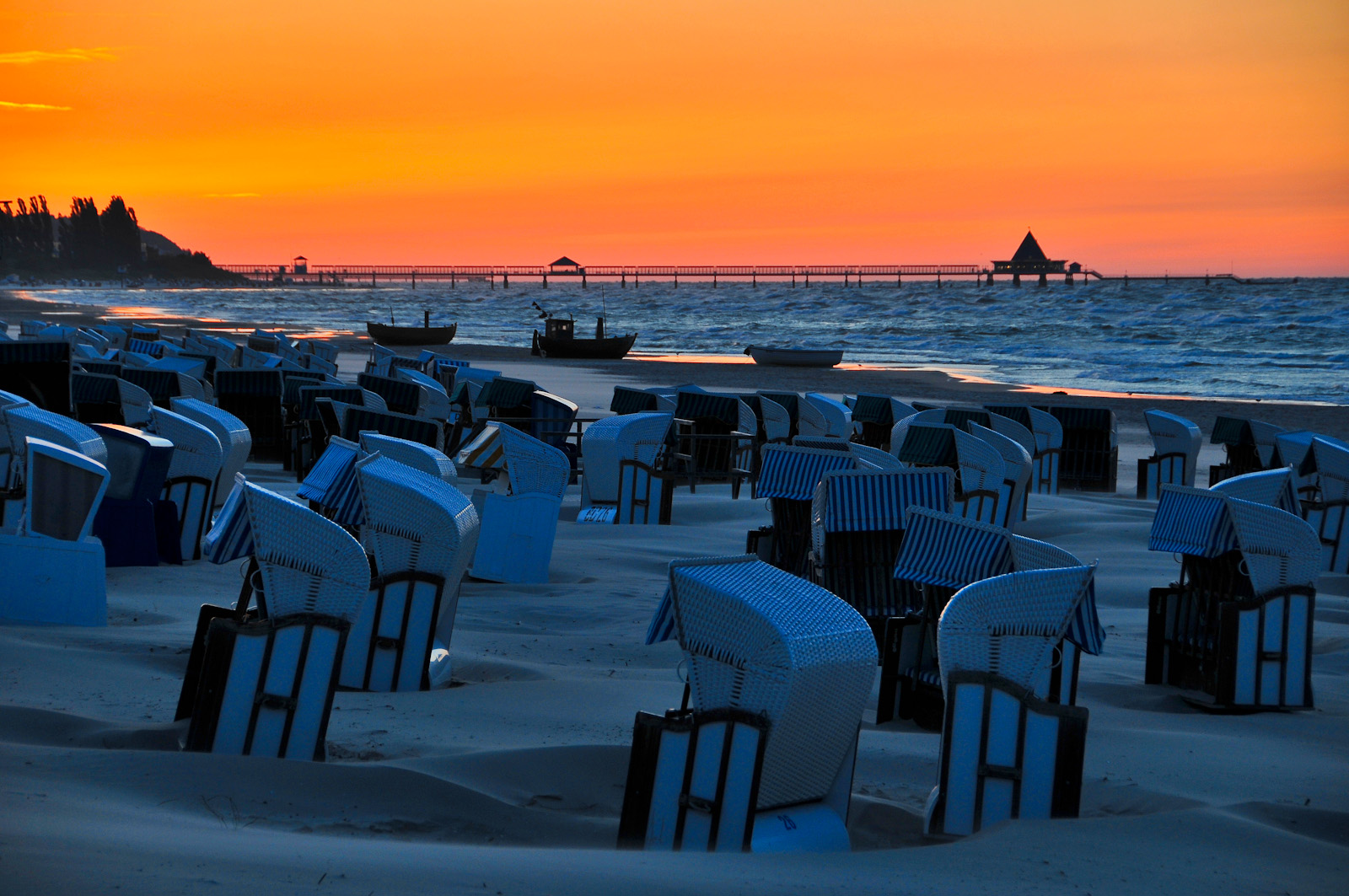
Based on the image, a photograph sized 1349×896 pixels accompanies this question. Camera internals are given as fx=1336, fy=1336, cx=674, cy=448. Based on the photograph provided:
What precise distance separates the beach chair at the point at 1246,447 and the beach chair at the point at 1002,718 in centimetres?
1129

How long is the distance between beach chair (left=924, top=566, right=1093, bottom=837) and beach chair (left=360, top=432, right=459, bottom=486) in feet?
11.8

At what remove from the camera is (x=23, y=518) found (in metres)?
6.68

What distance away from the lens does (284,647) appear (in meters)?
4.82

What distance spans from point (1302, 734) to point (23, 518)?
6339 mm

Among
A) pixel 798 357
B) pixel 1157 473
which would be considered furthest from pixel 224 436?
pixel 798 357

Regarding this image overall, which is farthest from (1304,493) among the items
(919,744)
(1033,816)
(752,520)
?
(1033,816)

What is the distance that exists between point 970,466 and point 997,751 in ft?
20.6

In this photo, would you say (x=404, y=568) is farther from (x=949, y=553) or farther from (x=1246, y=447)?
(x=1246, y=447)

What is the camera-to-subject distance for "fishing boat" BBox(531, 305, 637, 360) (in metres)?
48.9

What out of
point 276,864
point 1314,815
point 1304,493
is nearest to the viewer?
point 276,864

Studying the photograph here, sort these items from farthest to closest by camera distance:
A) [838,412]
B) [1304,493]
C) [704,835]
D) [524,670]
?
1. [838,412]
2. [1304,493]
3. [524,670]
4. [704,835]

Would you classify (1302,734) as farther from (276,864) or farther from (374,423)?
(374,423)

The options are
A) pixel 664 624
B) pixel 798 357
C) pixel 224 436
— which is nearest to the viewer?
pixel 664 624

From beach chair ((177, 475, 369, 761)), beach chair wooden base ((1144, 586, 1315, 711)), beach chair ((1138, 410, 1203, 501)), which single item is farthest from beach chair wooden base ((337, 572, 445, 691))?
beach chair ((1138, 410, 1203, 501))
